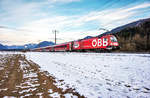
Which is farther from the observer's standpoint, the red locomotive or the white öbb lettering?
the white öbb lettering

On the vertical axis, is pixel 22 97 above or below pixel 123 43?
below

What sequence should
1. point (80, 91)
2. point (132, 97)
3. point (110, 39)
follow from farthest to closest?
point (110, 39) → point (80, 91) → point (132, 97)

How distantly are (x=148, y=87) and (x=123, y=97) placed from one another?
1517 millimetres

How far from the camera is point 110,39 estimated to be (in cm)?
2125

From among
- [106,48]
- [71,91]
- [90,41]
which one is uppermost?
[90,41]

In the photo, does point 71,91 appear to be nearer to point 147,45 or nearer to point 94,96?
point 94,96

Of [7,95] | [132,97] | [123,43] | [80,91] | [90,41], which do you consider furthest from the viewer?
[123,43]

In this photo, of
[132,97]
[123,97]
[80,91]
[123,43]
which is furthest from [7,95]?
[123,43]

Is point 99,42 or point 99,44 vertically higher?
point 99,42

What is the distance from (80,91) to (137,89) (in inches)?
86.1

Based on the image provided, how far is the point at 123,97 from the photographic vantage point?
11.0 feet

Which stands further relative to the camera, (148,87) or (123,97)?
(148,87)

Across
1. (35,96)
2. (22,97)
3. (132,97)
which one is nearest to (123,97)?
(132,97)

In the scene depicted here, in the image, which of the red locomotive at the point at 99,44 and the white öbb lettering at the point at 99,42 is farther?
the white öbb lettering at the point at 99,42
